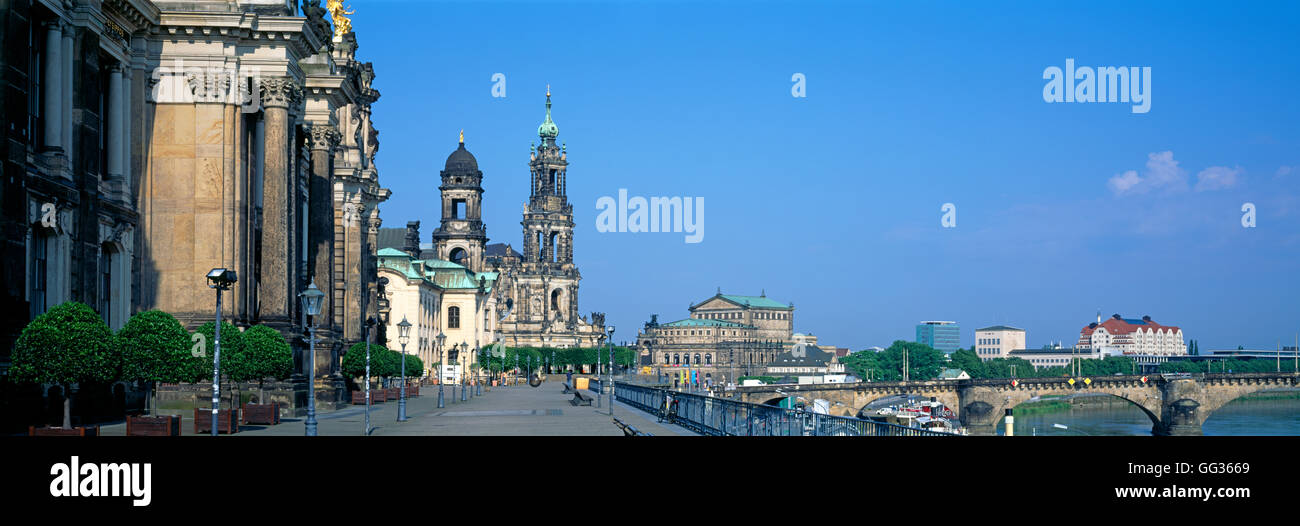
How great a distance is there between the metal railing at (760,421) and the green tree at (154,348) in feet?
45.1

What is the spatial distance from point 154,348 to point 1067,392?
14245cm

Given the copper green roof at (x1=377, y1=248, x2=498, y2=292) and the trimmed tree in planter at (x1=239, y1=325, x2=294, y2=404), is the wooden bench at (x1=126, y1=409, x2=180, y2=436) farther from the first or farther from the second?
the copper green roof at (x1=377, y1=248, x2=498, y2=292)

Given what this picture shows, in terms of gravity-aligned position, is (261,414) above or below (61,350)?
below

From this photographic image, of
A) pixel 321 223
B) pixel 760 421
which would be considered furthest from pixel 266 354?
pixel 321 223

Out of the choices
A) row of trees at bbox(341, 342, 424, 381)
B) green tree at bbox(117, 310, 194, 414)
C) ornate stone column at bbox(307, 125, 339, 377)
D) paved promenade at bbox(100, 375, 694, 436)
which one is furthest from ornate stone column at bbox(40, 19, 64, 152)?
row of trees at bbox(341, 342, 424, 381)

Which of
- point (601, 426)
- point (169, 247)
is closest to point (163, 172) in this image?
point (169, 247)

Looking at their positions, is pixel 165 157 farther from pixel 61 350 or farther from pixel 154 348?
pixel 61 350

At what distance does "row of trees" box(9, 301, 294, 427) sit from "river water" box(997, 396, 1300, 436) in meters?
106

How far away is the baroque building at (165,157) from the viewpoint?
118ft

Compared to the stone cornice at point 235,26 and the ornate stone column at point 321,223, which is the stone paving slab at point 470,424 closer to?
the ornate stone column at point 321,223

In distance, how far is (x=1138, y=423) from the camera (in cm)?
16975

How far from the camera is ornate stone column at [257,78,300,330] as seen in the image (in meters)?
44.9
